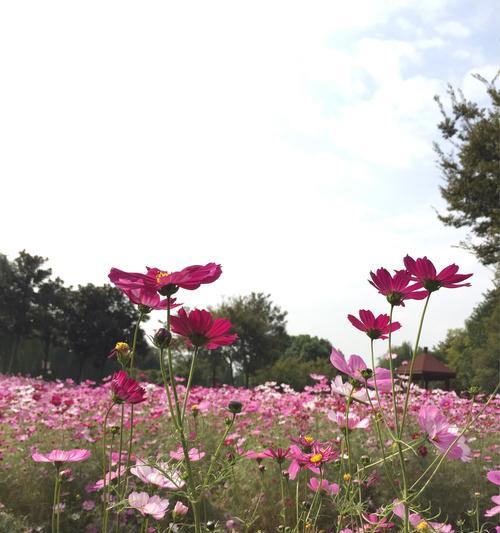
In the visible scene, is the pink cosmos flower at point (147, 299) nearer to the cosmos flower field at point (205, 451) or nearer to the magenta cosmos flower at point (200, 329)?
the magenta cosmos flower at point (200, 329)

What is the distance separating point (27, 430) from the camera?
4.65 meters

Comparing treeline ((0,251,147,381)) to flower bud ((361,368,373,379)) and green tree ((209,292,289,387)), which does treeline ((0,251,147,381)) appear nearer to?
green tree ((209,292,289,387))

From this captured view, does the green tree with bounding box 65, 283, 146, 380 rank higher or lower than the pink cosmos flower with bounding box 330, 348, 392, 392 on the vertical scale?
higher

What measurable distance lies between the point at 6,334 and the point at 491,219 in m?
25.6

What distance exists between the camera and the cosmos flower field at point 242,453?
1255 millimetres

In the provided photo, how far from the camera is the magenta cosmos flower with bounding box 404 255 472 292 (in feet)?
3.94

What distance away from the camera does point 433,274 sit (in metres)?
1.21

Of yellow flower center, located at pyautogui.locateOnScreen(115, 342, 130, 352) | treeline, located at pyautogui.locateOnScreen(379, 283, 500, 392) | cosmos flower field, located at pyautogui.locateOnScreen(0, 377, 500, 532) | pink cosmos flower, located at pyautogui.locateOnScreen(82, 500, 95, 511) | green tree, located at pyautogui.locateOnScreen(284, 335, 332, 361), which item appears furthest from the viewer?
green tree, located at pyautogui.locateOnScreen(284, 335, 332, 361)

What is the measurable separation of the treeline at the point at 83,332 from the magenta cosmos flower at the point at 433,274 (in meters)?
26.3

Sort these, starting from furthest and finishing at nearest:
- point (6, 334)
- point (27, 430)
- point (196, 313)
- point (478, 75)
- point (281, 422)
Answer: point (6, 334), point (478, 75), point (281, 422), point (27, 430), point (196, 313)

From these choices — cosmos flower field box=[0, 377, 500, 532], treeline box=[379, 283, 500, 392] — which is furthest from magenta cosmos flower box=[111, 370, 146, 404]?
treeline box=[379, 283, 500, 392]

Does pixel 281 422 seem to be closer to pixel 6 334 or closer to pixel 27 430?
pixel 27 430

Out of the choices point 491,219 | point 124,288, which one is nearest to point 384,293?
point 124,288

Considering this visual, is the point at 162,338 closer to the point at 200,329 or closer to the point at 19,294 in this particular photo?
the point at 200,329
